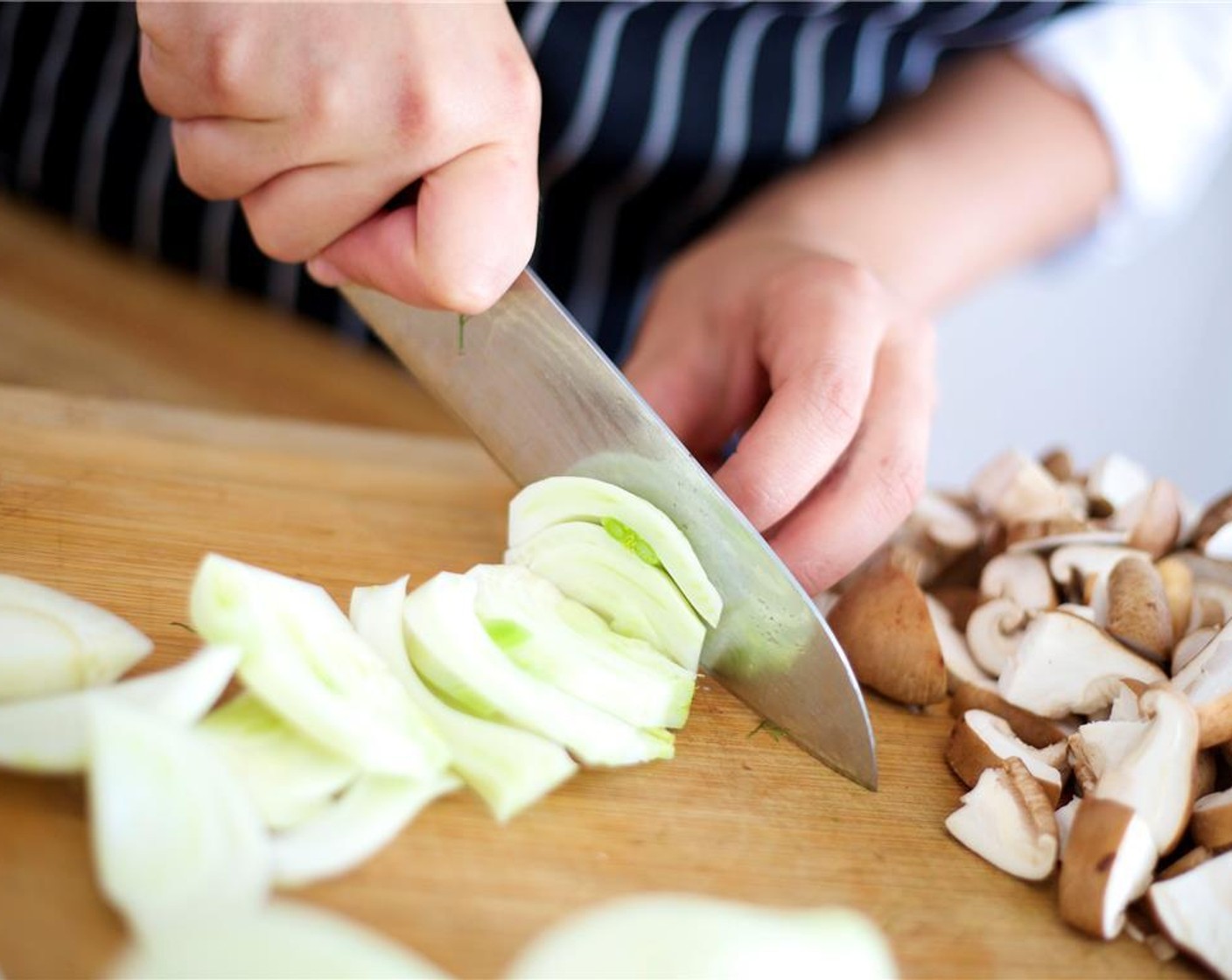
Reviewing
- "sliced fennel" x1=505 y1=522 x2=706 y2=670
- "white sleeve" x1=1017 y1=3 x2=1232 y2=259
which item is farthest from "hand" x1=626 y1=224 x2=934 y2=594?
"white sleeve" x1=1017 y1=3 x2=1232 y2=259

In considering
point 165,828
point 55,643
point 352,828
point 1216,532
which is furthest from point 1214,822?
point 55,643

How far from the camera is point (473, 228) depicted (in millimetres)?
931

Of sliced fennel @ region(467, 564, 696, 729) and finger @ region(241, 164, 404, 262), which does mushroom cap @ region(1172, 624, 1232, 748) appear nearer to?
sliced fennel @ region(467, 564, 696, 729)

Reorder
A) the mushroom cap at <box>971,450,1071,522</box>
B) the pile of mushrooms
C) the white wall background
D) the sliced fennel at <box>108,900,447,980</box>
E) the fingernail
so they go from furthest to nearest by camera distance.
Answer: the white wall background < the mushroom cap at <box>971,450,1071,522</box> < the fingernail < the pile of mushrooms < the sliced fennel at <box>108,900,447,980</box>

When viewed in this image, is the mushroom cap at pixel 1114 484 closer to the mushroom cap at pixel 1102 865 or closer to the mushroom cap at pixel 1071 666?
the mushroom cap at pixel 1071 666

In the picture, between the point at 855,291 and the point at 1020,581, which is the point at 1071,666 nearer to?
the point at 1020,581

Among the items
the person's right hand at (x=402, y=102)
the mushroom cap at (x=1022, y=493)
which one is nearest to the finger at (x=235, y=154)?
the person's right hand at (x=402, y=102)

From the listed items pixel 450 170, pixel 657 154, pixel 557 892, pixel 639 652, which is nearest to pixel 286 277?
pixel 657 154

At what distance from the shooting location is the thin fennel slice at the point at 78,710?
0.77 metres

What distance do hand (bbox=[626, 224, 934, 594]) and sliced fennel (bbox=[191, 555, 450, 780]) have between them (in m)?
0.36

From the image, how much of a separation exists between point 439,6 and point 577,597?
0.48m

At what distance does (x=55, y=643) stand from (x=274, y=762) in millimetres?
177

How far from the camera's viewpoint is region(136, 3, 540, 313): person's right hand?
93cm

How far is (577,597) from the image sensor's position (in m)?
1.05
